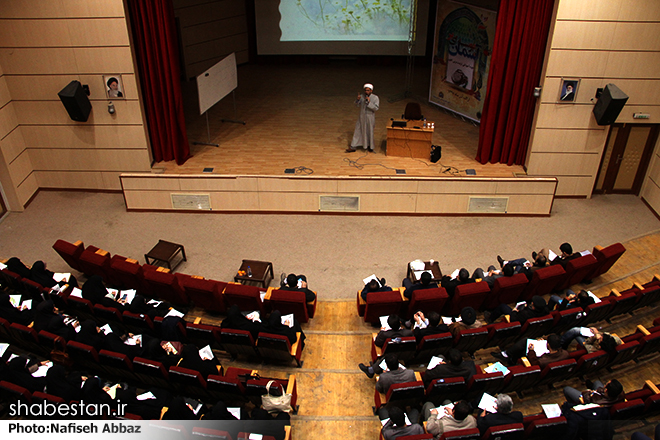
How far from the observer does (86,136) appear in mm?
9445

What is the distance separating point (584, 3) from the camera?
8266mm

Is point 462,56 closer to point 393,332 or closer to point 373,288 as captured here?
point 373,288

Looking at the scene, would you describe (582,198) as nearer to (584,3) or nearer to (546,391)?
(584,3)

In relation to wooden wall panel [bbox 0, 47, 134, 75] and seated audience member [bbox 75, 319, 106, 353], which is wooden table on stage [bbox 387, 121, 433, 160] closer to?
wooden wall panel [bbox 0, 47, 134, 75]

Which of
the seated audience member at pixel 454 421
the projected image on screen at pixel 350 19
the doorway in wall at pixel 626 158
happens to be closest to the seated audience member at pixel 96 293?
the seated audience member at pixel 454 421

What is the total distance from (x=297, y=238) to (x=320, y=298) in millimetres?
1577

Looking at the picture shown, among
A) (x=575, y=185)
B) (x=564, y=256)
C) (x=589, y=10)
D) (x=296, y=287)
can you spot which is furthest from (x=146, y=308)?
(x=589, y=10)

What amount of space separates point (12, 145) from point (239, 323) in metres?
6.01

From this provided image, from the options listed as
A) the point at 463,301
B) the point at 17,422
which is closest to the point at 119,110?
the point at 17,422

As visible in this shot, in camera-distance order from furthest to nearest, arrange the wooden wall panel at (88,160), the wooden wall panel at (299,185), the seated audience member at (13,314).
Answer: the wooden wall panel at (88,160), the wooden wall panel at (299,185), the seated audience member at (13,314)

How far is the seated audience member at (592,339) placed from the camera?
5730 mm

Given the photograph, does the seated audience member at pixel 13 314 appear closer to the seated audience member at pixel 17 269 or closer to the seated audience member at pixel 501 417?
the seated audience member at pixel 17 269

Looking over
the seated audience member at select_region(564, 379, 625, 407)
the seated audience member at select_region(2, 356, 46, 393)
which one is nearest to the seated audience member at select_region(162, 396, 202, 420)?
the seated audience member at select_region(2, 356, 46, 393)

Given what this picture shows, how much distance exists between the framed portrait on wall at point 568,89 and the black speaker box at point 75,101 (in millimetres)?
8204
